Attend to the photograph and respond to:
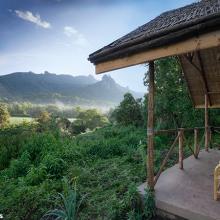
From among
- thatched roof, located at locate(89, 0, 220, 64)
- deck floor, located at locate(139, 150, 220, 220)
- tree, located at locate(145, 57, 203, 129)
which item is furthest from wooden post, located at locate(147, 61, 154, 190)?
tree, located at locate(145, 57, 203, 129)

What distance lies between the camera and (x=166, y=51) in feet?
8.98

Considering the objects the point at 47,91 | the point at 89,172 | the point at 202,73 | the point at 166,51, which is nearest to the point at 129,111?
the point at 202,73

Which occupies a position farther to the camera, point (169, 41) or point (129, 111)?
point (129, 111)

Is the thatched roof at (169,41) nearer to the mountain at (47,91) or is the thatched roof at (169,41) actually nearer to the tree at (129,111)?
the tree at (129,111)

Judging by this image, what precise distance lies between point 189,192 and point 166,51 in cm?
218

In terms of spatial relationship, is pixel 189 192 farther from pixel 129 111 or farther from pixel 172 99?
pixel 129 111

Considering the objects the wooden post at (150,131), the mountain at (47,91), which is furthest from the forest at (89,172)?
the mountain at (47,91)

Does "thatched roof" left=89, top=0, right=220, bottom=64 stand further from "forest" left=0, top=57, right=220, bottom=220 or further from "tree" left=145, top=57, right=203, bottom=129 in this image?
"tree" left=145, top=57, right=203, bottom=129

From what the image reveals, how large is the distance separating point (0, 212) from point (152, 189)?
2424mm

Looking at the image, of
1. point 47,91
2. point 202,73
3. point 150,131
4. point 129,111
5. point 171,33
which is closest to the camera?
point 171,33

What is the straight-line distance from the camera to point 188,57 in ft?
18.6

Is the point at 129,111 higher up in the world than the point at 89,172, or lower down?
higher up

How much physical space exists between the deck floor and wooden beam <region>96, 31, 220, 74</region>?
1.92 meters

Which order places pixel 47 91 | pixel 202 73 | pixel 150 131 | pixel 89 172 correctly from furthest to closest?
pixel 47 91 → pixel 202 73 → pixel 89 172 → pixel 150 131
